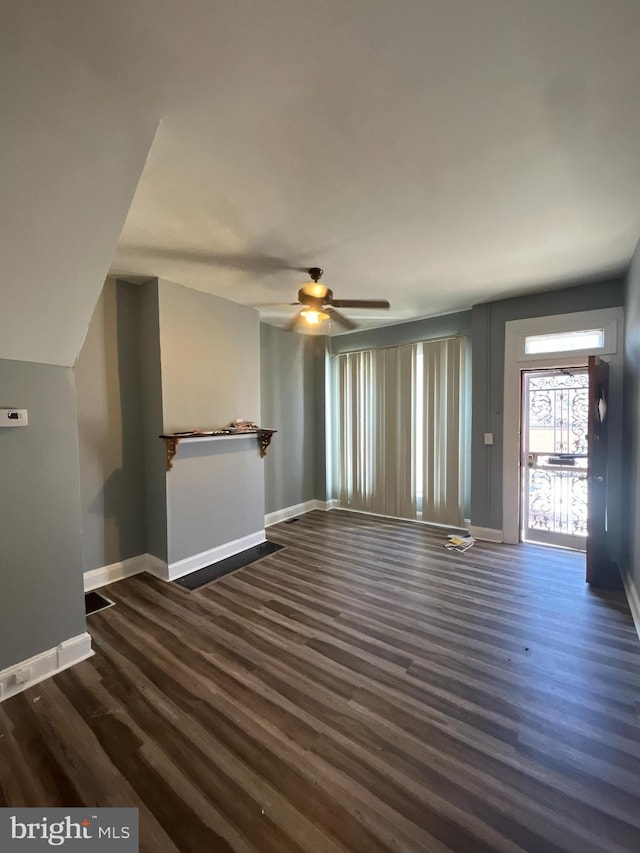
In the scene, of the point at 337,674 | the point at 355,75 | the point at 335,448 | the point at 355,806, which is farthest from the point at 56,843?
the point at 335,448

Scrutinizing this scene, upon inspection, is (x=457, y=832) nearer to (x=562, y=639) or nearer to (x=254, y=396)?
(x=562, y=639)

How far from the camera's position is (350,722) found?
5.65 ft

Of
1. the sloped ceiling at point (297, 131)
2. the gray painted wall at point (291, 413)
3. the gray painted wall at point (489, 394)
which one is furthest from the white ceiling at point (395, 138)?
the gray painted wall at point (291, 413)

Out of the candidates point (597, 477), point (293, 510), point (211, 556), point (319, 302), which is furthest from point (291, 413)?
point (597, 477)

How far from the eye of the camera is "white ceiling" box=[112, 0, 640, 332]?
1108mm

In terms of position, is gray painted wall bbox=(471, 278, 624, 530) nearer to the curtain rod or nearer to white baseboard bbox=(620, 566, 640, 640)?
the curtain rod

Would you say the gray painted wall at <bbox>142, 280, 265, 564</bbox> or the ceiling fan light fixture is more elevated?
the ceiling fan light fixture

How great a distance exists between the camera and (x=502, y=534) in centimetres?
400

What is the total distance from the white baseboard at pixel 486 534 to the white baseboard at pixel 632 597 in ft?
3.67

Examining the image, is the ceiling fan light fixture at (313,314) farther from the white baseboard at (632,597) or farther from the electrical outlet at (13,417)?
the white baseboard at (632,597)

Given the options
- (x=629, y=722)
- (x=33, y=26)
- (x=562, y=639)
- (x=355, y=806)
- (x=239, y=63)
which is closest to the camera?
(x=33, y=26)

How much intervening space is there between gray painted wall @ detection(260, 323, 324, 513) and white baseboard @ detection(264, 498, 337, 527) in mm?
62

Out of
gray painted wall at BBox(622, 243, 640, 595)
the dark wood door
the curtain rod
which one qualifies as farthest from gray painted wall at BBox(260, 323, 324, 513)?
gray painted wall at BBox(622, 243, 640, 595)

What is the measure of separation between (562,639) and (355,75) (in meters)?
3.29
